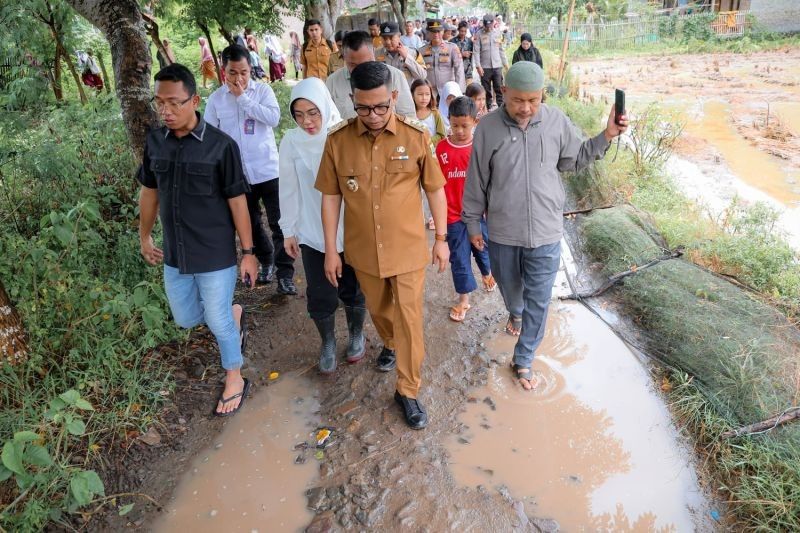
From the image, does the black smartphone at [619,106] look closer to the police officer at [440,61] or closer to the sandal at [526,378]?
the sandal at [526,378]

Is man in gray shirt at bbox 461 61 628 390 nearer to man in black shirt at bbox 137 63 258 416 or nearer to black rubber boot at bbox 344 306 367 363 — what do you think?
black rubber boot at bbox 344 306 367 363

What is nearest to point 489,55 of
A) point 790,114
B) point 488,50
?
point 488,50

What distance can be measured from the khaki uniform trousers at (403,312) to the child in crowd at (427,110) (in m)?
2.35

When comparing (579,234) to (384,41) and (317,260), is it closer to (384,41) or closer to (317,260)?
(384,41)

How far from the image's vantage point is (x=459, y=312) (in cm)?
396

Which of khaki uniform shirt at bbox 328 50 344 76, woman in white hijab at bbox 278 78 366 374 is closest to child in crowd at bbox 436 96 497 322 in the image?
woman in white hijab at bbox 278 78 366 374

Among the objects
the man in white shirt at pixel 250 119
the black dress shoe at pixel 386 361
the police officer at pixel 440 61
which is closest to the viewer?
the black dress shoe at pixel 386 361

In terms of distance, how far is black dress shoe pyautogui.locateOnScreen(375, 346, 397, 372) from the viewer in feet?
11.0

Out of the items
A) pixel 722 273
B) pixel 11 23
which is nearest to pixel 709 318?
pixel 722 273

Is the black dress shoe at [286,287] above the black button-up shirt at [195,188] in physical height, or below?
below

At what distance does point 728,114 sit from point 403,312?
12182 millimetres

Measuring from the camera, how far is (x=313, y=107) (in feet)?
9.32

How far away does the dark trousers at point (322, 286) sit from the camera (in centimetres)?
A: 313

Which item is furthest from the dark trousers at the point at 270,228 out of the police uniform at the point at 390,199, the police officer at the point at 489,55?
the police officer at the point at 489,55
